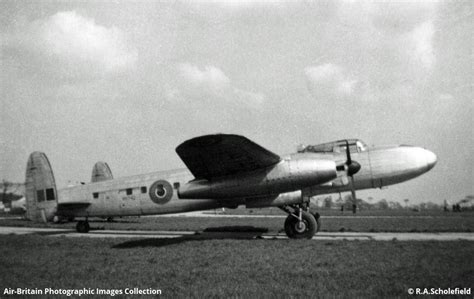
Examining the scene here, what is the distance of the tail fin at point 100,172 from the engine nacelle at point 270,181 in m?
14.9

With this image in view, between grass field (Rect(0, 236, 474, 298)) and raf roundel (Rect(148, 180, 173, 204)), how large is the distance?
341cm

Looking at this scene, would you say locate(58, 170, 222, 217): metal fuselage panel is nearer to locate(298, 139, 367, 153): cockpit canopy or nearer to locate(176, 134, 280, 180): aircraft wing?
locate(176, 134, 280, 180): aircraft wing

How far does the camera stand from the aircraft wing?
27.6 ft

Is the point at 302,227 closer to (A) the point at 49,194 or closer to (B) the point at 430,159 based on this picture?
(B) the point at 430,159

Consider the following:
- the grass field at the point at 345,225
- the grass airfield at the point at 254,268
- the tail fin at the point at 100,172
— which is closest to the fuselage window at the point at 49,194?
the grass airfield at the point at 254,268

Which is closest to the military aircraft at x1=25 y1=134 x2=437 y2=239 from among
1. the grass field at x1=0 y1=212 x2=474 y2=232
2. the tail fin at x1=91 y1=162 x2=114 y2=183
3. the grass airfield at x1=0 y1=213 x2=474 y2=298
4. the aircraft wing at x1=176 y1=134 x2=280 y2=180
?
the aircraft wing at x1=176 y1=134 x2=280 y2=180

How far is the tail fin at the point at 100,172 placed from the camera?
22891 millimetres

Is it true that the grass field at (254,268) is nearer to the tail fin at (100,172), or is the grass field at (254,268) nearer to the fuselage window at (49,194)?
the fuselage window at (49,194)

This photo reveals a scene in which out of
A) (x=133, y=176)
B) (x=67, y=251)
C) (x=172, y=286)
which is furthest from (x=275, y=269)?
(x=133, y=176)

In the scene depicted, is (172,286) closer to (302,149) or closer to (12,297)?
(12,297)

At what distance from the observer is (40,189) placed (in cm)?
1316

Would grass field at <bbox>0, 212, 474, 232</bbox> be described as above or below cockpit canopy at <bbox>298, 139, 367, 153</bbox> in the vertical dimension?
below

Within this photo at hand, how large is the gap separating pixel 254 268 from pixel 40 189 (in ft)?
35.1

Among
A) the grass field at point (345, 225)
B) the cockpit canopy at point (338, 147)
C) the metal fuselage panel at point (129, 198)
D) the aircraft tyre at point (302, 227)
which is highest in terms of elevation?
the cockpit canopy at point (338, 147)
